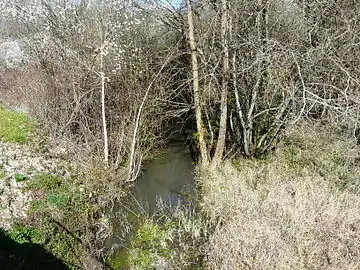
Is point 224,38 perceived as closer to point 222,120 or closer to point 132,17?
point 222,120

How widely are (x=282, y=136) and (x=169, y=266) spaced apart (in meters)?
5.23

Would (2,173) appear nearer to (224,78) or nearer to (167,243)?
(167,243)

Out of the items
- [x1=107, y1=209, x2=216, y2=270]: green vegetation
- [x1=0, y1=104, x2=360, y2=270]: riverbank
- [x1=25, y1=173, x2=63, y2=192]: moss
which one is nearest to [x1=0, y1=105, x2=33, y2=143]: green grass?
[x1=0, y1=104, x2=360, y2=270]: riverbank

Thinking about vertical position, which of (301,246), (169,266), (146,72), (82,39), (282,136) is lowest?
(169,266)

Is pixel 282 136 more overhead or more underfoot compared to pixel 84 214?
more overhead

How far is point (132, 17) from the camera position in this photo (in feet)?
36.6

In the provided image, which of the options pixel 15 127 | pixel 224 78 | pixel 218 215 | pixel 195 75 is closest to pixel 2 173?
pixel 15 127

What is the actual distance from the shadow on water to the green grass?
463 centimetres

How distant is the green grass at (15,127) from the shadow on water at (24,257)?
15.2 ft

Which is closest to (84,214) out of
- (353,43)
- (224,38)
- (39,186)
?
(39,186)

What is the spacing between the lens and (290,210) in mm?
6477

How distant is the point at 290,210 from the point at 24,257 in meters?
4.31

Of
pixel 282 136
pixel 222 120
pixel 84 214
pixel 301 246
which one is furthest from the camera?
pixel 282 136

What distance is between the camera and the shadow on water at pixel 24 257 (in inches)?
222
